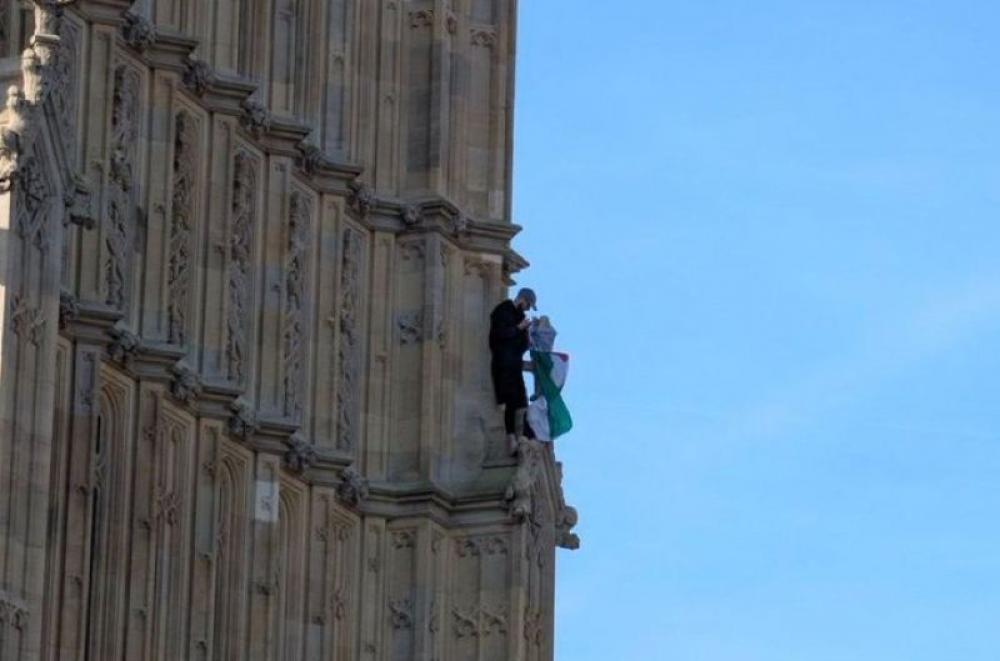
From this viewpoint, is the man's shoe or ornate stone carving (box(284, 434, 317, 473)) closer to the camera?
ornate stone carving (box(284, 434, 317, 473))

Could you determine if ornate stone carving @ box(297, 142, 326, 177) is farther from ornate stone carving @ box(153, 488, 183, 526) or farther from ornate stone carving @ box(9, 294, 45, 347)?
ornate stone carving @ box(9, 294, 45, 347)

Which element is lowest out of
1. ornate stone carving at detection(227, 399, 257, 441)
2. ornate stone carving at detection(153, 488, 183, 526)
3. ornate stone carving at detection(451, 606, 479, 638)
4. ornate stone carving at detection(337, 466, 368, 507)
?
ornate stone carving at detection(451, 606, 479, 638)

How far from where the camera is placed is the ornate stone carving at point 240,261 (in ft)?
143

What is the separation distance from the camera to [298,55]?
45.8 metres

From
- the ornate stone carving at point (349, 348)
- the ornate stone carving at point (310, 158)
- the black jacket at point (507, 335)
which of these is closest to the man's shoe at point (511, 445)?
the black jacket at point (507, 335)

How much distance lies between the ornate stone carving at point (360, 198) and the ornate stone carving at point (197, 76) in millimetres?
2890

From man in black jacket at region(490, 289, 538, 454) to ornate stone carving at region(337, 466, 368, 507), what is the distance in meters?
1.79

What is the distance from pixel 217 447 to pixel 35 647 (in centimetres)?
816

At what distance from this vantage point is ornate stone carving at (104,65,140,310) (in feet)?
135

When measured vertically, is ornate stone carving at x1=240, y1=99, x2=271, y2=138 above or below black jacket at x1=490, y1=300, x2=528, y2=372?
→ above

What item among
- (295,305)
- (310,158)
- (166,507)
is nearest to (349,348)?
(295,305)

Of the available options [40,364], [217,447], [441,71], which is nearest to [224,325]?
[217,447]

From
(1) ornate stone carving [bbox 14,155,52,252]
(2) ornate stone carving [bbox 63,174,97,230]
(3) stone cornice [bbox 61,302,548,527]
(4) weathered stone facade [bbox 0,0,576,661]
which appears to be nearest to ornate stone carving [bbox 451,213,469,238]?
(4) weathered stone facade [bbox 0,0,576,661]

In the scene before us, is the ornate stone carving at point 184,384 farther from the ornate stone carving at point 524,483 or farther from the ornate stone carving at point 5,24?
the ornate stone carving at point 524,483
